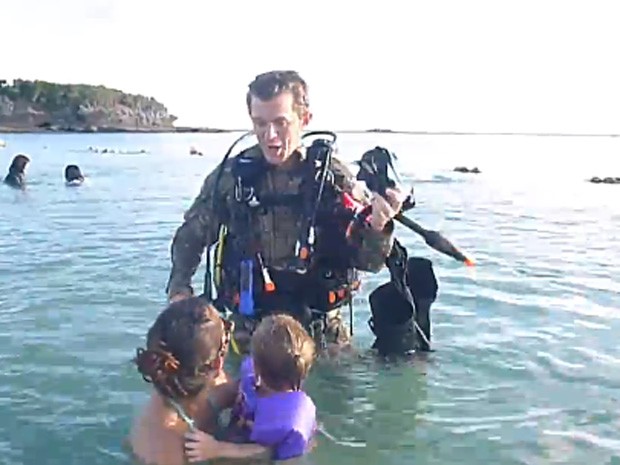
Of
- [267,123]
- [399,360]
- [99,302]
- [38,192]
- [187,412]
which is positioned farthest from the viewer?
[38,192]

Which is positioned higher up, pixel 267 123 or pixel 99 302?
pixel 267 123

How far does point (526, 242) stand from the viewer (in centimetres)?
1436

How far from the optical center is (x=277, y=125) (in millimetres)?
5473

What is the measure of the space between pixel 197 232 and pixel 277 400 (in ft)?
6.05

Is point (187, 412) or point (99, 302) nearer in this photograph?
point (187, 412)

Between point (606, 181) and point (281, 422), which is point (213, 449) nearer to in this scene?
point (281, 422)

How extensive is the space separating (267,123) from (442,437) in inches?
85.7

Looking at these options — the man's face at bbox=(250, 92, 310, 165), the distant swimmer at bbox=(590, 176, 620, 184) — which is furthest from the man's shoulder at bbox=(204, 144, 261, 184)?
the distant swimmer at bbox=(590, 176, 620, 184)

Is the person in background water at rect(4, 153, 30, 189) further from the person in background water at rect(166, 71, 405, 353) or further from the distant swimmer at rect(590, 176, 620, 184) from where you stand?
the distant swimmer at rect(590, 176, 620, 184)

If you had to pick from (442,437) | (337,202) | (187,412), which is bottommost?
(442,437)

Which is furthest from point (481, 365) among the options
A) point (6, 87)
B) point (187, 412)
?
point (6, 87)

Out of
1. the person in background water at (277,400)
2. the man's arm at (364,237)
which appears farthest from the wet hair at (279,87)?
the person in background water at (277,400)

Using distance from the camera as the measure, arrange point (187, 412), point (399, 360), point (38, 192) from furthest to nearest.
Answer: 1. point (38, 192)
2. point (399, 360)
3. point (187, 412)

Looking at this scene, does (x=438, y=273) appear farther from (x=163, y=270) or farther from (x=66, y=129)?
(x=66, y=129)
